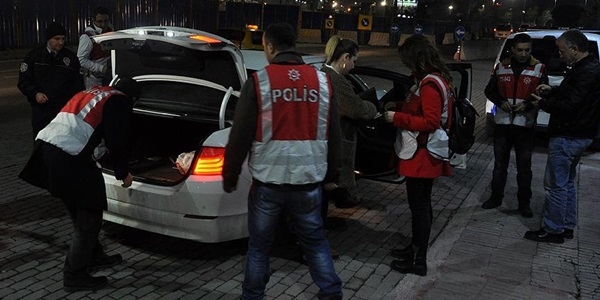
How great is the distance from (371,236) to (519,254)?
4.19 ft

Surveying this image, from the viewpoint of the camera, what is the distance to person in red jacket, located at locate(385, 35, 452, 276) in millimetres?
4066

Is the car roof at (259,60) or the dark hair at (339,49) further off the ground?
the dark hair at (339,49)

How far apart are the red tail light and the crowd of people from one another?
52 cm

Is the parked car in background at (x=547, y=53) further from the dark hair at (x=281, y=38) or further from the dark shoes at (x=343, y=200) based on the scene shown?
the dark hair at (x=281, y=38)

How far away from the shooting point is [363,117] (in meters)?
4.40

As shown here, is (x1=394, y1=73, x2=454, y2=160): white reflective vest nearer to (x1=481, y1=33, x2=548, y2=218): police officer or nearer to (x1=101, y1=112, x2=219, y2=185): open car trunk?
(x1=101, y1=112, x2=219, y2=185): open car trunk

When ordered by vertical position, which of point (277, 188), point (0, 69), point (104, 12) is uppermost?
point (104, 12)

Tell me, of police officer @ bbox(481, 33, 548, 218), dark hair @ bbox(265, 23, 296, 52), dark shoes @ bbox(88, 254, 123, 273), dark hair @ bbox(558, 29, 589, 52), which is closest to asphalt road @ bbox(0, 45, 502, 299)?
dark shoes @ bbox(88, 254, 123, 273)

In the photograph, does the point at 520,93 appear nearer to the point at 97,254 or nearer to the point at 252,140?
the point at 252,140

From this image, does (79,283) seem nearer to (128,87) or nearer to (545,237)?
(128,87)

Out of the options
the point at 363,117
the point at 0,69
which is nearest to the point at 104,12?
the point at 363,117

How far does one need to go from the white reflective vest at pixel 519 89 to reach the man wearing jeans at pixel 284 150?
10.4ft

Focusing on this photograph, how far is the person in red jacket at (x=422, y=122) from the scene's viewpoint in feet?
13.3

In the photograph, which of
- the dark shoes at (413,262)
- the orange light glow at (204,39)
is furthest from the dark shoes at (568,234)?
the orange light glow at (204,39)
